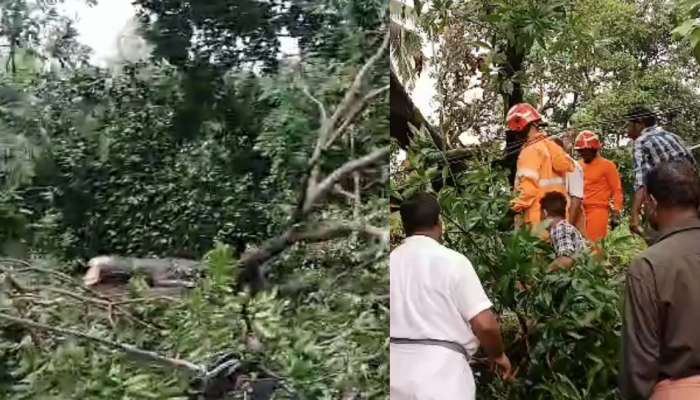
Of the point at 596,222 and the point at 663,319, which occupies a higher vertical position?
the point at 596,222

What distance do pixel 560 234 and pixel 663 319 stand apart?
6.85 ft

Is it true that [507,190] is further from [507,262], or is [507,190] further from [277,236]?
[277,236]

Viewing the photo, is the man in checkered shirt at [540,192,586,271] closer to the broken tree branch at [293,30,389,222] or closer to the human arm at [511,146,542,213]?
the human arm at [511,146,542,213]

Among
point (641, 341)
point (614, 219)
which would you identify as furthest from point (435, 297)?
point (614, 219)

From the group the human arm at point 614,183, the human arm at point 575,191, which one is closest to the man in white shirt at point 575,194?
the human arm at point 575,191

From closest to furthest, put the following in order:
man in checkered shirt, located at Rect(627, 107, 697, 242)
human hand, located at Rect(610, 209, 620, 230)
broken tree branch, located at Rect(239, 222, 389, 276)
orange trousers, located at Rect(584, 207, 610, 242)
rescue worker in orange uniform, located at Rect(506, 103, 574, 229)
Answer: broken tree branch, located at Rect(239, 222, 389, 276) < man in checkered shirt, located at Rect(627, 107, 697, 242) < rescue worker in orange uniform, located at Rect(506, 103, 574, 229) < orange trousers, located at Rect(584, 207, 610, 242) < human hand, located at Rect(610, 209, 620, 230)

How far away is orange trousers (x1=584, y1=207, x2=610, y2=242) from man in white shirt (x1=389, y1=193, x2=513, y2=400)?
3390 millimetres

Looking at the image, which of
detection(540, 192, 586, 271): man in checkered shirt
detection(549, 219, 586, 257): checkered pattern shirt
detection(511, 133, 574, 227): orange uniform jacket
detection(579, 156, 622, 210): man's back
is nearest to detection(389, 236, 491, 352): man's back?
detection(540, 192, 586, 271): man in checkered shirt

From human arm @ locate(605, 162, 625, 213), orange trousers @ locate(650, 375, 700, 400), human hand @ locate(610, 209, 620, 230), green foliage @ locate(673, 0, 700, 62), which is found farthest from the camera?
human hand @ locate(610, 209, 620, 230)

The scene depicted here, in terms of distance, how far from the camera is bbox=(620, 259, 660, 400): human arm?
8.71ft

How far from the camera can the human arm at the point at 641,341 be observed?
8.71 feet

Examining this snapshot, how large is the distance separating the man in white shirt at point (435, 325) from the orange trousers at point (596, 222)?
339 centimetres

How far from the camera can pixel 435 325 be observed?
3.09 m

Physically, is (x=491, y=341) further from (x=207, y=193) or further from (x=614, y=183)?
(x=614, y=183)
